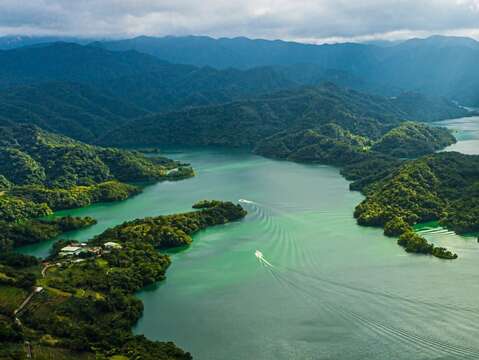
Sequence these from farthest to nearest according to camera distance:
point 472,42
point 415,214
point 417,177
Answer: point 472,42
point 417,177
point 415,214

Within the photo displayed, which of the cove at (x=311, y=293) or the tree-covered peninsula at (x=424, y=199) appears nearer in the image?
the cove at (x=311, y=293)

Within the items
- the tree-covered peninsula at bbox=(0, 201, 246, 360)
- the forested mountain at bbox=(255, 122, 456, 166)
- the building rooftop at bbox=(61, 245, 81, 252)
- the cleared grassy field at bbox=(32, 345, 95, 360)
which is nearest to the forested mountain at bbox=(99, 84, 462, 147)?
the forested mountain at bbox=(255, 122, 456, 166)

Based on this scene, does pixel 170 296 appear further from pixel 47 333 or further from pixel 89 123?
pixel 89 123

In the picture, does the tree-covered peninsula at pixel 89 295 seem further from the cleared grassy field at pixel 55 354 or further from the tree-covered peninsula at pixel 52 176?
the tree-covered peninsula at pixel 52 176

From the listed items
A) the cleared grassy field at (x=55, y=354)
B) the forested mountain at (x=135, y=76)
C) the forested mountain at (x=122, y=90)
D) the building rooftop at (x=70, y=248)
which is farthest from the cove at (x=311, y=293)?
the forested mountain at (x=135, y=76)

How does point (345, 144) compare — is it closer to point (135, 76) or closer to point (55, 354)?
point (55, 354)

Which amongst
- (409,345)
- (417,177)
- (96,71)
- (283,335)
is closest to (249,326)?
(283,335)
